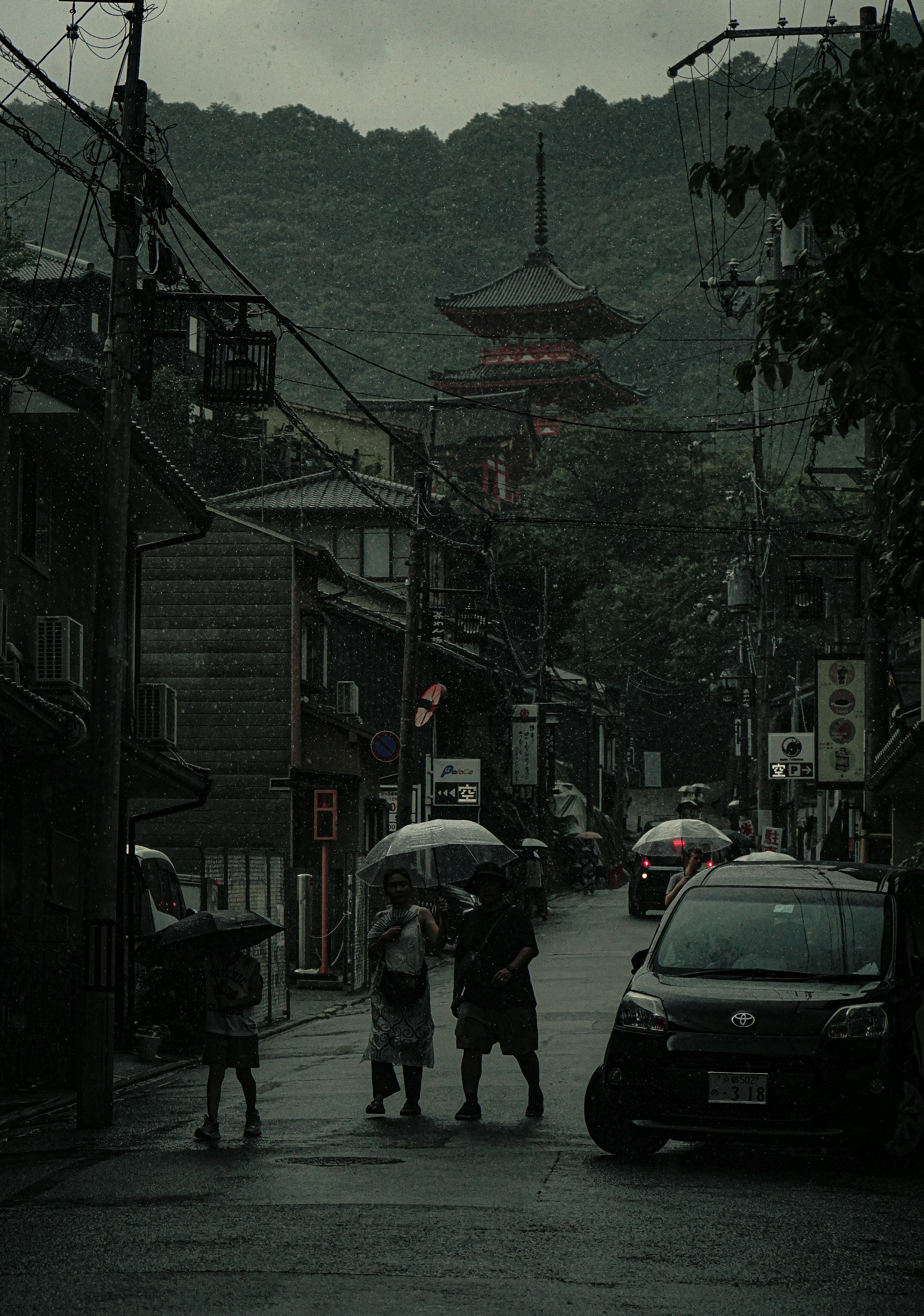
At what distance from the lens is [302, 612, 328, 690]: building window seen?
3522cm

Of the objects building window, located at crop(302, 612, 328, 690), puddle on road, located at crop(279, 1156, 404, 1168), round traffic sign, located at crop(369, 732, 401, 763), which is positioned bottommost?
puddle on road, located at crop(279, 1156, 404, 1168)

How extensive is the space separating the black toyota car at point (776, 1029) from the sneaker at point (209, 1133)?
2.51 meters

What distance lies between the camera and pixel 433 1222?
838 centimetres

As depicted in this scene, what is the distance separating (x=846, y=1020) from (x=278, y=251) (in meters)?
112

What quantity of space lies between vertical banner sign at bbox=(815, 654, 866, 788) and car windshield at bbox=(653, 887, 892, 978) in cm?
2251

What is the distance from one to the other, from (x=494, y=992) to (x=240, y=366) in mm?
6267

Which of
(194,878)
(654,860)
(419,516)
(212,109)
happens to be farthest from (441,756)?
(212,109)

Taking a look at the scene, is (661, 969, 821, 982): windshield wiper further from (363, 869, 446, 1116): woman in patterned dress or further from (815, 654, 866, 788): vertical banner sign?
(815, 654, 866, 788): vertical banner sign

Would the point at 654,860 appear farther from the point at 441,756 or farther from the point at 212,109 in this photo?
the point at 212,109

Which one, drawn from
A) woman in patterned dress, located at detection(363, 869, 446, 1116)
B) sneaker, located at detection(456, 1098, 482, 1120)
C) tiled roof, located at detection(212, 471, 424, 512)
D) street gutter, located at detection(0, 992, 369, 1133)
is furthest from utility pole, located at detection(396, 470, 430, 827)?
tiled roof, located at detection(212, 471, 424, 512)

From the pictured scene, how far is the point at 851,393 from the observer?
31.1 feet

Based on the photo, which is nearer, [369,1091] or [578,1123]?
[578,1123]

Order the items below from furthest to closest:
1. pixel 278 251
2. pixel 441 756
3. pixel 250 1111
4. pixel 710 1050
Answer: pixel 278 251 → pixel 441 756 → pixel 250 1111 → pixel 710 1050

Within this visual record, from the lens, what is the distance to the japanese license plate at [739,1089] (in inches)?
400
